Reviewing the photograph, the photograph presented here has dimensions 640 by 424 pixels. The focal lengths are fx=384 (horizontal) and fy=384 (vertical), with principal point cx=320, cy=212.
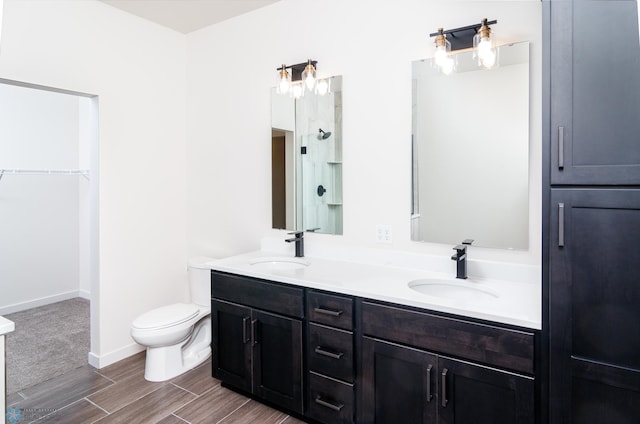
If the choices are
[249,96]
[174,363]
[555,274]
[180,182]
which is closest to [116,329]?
[174,363]

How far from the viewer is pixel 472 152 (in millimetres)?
2061

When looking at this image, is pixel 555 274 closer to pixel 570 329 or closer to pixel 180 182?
pixel 570 329

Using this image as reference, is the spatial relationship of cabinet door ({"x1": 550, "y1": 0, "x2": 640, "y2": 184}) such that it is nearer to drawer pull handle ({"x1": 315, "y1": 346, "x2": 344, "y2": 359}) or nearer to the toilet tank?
drawer pull handle ({"x1": 315, "y1": 346, "x2": 344, "y2": 359})

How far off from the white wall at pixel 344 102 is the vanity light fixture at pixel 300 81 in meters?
0.07

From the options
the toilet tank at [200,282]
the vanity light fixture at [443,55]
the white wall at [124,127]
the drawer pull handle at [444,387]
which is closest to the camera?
the drawer pull handle at [444,387]

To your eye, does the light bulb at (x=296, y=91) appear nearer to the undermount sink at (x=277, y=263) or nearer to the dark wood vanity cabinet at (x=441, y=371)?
the undermount sink at (x=277, y=263)

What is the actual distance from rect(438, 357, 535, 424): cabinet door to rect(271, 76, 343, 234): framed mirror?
118 centimetres

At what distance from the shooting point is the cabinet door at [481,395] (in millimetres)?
1461

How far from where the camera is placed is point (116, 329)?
2891 mm

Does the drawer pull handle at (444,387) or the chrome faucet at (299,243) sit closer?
the drawer pull handle at (444,387)

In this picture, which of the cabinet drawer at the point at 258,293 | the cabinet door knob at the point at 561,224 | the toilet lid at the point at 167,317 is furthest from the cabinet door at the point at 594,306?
the toilet lid at the point at 167,317

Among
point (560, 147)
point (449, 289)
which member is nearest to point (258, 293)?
point (449, 289)

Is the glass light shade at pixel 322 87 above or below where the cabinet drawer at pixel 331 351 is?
above

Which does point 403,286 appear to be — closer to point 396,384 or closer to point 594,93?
point 396,384
